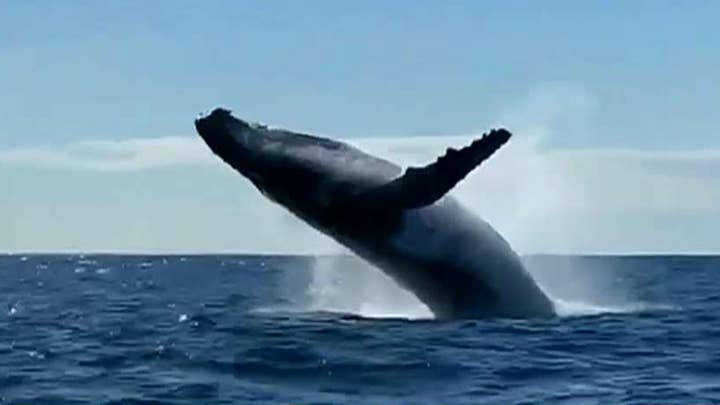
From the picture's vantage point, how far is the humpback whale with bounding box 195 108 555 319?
45.6 feet

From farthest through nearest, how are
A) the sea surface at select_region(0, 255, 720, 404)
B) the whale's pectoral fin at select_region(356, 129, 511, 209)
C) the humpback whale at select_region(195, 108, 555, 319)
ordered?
1. the humpback whale at select_region(195, 108, 555, 319)
2. the whale's pectoral fin at select_region(356, 129, 511, 209)
3. the sea surface at select_region(0, 255, 720, 404)

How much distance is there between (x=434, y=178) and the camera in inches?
500

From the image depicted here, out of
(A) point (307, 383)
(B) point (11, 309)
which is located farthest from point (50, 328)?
(A) point (307, 383)

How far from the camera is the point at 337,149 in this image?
14227 millimetres

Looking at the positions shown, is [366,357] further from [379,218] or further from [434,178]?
[379,218]

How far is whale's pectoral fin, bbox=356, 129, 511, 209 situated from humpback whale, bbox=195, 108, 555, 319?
2.2 inches

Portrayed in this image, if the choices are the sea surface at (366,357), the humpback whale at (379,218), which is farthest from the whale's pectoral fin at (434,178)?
the sea surface at (366,357)

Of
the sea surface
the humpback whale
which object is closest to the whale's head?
the humpback whale

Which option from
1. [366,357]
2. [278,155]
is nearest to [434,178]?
[278,155]

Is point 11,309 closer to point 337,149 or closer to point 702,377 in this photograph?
point 337,149

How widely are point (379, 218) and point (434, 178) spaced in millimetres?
1358

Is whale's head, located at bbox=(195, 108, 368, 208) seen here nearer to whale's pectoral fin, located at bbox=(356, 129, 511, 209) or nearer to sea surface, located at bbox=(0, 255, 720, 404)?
whale's pectoral fin, located at bbox=(356, 129, 511, 209)

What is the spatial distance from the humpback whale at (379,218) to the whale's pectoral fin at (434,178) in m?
0.06

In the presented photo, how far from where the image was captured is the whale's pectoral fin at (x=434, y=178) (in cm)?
1229
